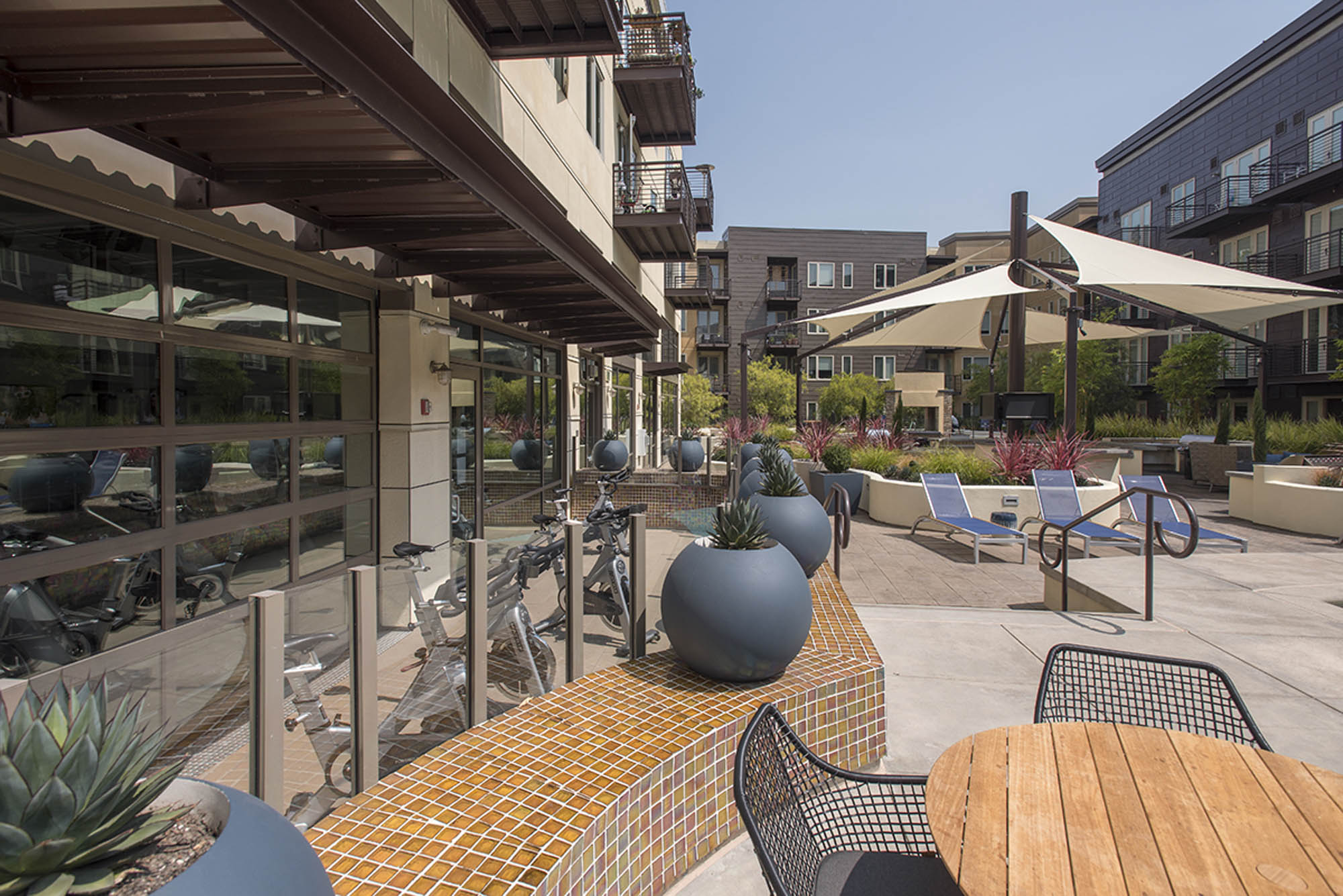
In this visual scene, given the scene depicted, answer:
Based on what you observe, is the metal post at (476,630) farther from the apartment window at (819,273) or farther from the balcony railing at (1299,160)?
the apartment window at (819,273)

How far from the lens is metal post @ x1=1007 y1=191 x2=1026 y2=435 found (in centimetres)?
1251

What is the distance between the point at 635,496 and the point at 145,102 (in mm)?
10019

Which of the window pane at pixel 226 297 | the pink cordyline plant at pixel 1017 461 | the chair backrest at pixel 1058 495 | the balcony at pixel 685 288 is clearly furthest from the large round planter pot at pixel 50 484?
the balcony at pixel 685 288

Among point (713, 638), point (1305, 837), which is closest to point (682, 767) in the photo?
point (713, 638)

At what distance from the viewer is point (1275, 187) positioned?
23.6 meters

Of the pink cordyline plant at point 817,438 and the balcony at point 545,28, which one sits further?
the pink cordyline plant at point 817,438

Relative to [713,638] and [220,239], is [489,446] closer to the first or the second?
[220,239]

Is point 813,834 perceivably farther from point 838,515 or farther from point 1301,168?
point 1301,168

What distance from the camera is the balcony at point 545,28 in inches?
285

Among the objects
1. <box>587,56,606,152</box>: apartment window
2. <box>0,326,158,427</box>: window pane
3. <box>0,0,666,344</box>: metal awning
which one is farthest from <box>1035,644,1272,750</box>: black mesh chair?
<box>587,56,606,152</box>: apartment window

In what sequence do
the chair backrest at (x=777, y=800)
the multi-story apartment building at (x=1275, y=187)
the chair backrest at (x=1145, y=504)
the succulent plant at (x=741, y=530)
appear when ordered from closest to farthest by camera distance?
the chair backrest at (x=777, y=800) → the succulent plant at (x=741, y=530) → the chair backrest at (x=1145, y=504) → the multi-story apartment building at (x=1275, y=187)

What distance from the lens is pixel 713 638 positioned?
3348 mm

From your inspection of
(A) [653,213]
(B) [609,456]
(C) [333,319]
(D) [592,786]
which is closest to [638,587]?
(D) [592,786]

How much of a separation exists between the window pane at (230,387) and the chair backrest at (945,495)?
27.3 ft
